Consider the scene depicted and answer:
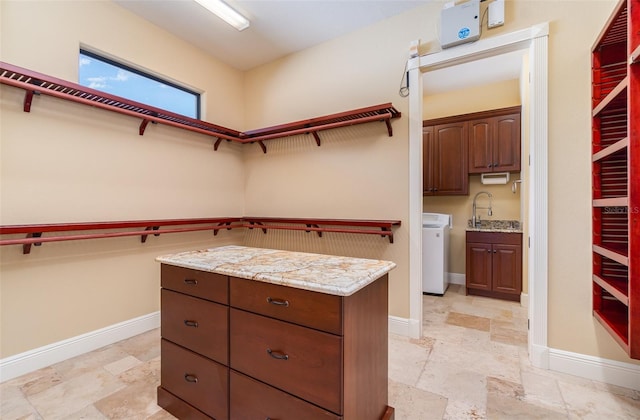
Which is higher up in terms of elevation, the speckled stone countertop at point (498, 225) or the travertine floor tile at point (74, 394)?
the speckled stone countertop at point (498, 225)

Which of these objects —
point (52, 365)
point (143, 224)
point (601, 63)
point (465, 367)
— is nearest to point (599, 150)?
point (601, 63)

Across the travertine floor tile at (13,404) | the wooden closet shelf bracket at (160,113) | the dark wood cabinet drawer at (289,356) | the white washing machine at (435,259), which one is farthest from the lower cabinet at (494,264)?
the travertine floor tile at (13,404)

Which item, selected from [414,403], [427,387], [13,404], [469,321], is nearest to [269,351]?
[414,403]

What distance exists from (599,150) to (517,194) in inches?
89.7

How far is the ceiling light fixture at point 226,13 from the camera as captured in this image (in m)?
2.39

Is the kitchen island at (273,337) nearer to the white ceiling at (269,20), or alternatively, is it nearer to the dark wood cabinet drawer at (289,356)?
the dark wood cabinet drawer at (289,356)

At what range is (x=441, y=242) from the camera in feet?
12.3

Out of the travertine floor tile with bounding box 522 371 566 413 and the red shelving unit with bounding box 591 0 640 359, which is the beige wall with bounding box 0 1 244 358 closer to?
the travertine floor tile with bounding box 522 371 566 413

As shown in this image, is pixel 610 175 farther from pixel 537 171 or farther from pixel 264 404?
pixel 264 404

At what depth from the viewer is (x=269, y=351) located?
1278mm

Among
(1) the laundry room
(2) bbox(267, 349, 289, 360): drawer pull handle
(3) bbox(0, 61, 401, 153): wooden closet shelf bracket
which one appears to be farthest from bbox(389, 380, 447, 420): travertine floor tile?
(1) the laundry room

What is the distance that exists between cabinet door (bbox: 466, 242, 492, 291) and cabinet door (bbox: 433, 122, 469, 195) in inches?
32.2

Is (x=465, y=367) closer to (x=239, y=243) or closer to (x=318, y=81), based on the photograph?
(x=239, y=243)

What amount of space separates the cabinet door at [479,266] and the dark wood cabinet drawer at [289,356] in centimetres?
330
